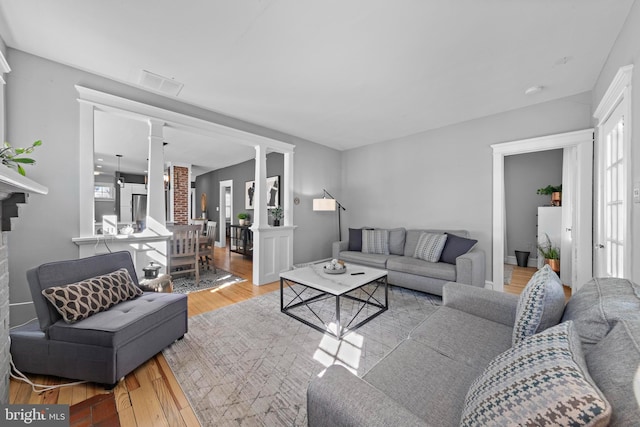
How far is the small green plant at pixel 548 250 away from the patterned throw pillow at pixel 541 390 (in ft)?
14.7

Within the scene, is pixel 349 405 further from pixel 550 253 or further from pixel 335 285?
pixel 550 253

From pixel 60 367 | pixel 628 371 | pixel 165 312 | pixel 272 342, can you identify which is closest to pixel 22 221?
pixel 60 367

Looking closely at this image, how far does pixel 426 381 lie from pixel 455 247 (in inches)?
105

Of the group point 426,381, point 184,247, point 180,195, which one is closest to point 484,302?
point 426,381

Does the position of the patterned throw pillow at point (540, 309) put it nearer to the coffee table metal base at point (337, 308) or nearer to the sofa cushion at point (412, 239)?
the coffee table metal base at point (337, 308)

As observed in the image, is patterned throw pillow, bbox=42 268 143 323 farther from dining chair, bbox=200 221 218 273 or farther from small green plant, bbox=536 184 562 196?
small green plant, bbox=536 184 562 196

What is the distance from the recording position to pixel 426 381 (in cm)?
109

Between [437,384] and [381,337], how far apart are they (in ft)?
4.13

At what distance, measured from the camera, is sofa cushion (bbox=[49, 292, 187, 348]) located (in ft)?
5.25

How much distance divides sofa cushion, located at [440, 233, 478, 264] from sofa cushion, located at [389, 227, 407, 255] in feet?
2.32

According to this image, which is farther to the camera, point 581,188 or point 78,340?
point 581,188

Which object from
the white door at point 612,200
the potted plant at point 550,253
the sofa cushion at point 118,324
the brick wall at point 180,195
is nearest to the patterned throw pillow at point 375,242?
the white door at point 612,200

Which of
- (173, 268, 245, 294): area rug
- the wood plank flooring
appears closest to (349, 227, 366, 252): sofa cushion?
(173, 268, 245, 294): area rug

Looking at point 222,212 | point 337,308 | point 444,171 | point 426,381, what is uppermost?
point 444,171
